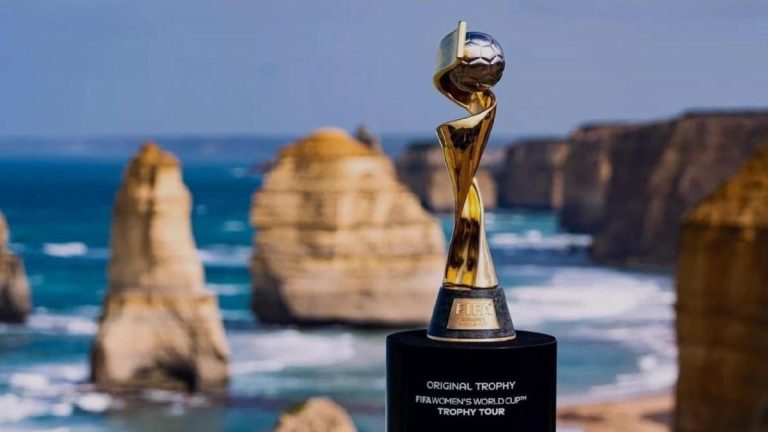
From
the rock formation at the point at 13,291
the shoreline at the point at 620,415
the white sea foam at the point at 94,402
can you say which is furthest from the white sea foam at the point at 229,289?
the shoreline at the point at 620,415

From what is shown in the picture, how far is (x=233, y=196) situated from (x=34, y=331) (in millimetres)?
101241

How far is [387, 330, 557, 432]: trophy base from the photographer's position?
6.50 meters

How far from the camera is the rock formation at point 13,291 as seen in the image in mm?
55250

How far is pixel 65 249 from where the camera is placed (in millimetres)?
100688

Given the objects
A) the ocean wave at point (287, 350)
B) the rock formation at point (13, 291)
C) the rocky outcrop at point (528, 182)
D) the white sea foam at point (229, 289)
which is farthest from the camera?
the rocky outcrop at point (528, 182)

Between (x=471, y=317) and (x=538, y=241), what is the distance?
107 m

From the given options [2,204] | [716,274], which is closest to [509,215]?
[2,204]

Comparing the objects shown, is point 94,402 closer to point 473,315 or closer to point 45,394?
point 45,394

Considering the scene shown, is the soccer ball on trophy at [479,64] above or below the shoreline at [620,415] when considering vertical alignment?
above

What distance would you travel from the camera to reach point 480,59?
22.1ft

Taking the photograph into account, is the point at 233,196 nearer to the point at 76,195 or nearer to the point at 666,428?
the point at 76,195

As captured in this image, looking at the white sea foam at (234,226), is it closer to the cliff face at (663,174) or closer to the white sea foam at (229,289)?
the cliff face at (663,174)

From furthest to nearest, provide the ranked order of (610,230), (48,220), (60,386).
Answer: (48,220) → (610,230) → (60,386)

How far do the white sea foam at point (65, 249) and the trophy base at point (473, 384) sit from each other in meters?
89.7
